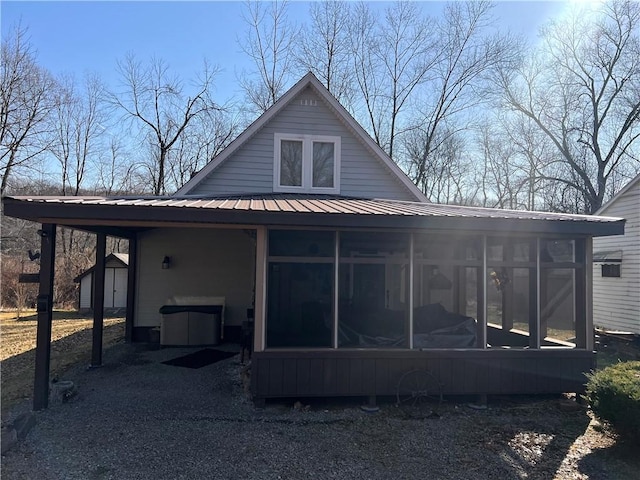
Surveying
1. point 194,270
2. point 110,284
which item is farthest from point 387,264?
point 110,284

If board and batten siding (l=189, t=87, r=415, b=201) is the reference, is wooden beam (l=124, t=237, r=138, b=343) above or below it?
below

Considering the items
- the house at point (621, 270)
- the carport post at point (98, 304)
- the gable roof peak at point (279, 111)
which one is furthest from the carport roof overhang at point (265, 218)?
the house at point (621, 270)

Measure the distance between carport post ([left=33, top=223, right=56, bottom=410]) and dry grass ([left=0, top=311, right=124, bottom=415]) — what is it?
1.68 ft

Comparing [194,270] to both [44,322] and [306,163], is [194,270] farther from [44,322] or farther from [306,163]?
[44,322]

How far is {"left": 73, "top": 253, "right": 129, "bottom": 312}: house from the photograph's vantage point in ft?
58.9

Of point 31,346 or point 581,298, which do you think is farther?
point 31,346

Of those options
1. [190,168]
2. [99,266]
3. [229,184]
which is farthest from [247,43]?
[99,266]

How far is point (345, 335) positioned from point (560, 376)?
3096 mm

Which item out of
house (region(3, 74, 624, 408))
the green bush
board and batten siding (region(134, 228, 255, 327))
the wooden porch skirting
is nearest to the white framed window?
house (region(3, 74, 624, 408))

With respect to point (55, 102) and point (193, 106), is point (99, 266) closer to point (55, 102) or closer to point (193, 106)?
point (193, 106)

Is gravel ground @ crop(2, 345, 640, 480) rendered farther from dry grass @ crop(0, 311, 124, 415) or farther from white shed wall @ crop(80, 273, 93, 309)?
white shed wall @ crop(80, 273, 93, 309)

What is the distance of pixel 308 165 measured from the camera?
10055mm

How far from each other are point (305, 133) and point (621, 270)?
10.2 metres

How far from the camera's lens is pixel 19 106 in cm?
2183
